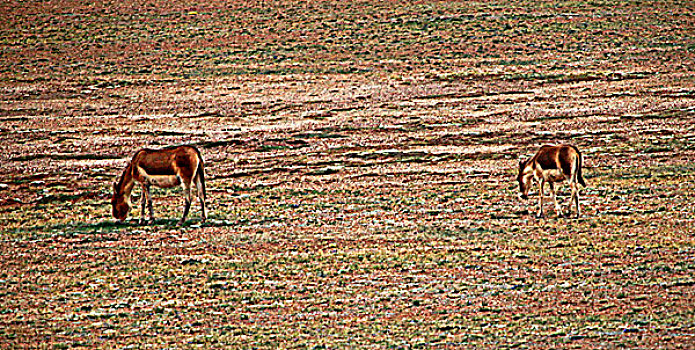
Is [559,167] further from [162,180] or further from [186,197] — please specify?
[162,180]

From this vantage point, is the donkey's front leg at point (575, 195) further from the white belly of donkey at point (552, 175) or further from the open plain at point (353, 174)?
the open plain at point (353, 174)

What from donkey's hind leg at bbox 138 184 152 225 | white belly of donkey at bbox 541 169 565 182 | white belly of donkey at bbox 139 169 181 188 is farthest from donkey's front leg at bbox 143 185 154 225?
white belly of donkey at bbox 541 169 565 182

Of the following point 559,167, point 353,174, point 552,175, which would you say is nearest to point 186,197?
point 552,175

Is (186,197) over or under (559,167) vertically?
over

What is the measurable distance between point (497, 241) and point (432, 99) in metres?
22.9

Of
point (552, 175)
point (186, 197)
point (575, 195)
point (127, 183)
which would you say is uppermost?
point (127, 183)

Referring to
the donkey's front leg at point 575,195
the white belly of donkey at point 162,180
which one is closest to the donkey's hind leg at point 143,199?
the white belly of donkey at point 162,180

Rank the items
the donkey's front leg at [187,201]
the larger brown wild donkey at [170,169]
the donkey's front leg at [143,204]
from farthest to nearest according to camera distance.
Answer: the donkey's front leg at [143,204]
the donkey's front leg at [187,201]
the larger brown wild donkey at [170,169]

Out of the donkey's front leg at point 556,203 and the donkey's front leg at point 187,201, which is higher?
the donkey's front leg at point 187,201

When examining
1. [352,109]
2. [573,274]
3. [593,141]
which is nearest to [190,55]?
[352,109]

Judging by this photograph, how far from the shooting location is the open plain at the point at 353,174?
12562mm

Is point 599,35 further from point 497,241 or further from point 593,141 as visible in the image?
point 497,241

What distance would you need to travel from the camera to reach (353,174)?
25438 millimetres

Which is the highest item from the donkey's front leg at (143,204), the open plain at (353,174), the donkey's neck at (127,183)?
A: the donkey's neck at (127,183)
